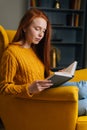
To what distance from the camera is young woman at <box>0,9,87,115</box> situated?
1.62m

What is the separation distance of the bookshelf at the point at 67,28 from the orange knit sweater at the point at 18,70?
5.87 feet

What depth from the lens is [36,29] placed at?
5.84 ft

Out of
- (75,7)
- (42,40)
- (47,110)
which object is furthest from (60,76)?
(75,7)

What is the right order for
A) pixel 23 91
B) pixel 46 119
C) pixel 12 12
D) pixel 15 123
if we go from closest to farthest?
pixel 23 91 → pixel 46 119 → pixel 15 123 → pixel 12 12

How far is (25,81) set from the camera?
1778 mm

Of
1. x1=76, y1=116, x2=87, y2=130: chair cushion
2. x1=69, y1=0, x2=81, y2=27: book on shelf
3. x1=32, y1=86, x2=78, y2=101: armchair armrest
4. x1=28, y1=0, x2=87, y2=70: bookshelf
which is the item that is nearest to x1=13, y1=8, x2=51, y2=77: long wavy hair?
x1=32, y1=86, x2=78, y2=101: armchair armrest

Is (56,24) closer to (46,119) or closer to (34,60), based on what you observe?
(34,60)

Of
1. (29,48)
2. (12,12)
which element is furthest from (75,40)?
(29,48)

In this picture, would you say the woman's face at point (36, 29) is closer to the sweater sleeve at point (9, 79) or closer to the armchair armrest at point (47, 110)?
the sweater sleeve at point (9, 79)

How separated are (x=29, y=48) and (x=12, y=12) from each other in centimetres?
Result: 198

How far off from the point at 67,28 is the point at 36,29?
85.9 inches

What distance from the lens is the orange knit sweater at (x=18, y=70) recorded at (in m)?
A: 1.63

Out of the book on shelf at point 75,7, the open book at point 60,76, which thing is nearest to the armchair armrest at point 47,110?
the open book at point 60,76

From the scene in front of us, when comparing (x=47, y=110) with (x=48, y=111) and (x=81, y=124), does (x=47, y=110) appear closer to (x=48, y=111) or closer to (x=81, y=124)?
(x=48, y=111)
